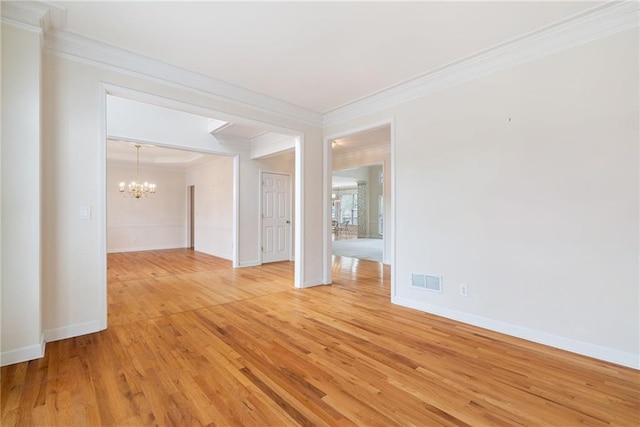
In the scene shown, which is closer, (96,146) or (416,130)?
(96,146)

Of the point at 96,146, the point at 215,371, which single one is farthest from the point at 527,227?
the point at 96,146

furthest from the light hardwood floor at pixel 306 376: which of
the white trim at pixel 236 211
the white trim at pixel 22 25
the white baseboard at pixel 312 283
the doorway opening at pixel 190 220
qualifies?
the doorway opening at pixel 190 220

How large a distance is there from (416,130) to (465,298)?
2.01 meters

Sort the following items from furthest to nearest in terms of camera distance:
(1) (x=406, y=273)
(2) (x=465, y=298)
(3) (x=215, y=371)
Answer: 1. (1) (x=406, y=273)
2. (2) (x=465, y=298)
3. (3) (x=215, y=371)

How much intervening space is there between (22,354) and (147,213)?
7.57 m

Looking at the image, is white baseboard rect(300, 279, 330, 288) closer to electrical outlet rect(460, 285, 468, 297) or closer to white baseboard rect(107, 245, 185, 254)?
electrical outlet rect(460, 285, 468, 297)

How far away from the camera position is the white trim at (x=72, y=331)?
2.53m

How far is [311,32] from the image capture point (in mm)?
2490

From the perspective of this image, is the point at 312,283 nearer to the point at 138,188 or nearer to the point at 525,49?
the point at 525,49

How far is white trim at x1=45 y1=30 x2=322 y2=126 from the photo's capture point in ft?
8.44

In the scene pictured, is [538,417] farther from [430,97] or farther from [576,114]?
[430,97]

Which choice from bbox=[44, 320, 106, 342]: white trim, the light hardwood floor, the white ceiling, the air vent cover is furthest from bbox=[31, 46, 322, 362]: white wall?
the air vent cover

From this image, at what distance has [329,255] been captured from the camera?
475 cm

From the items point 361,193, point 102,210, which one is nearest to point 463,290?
point 102,210
